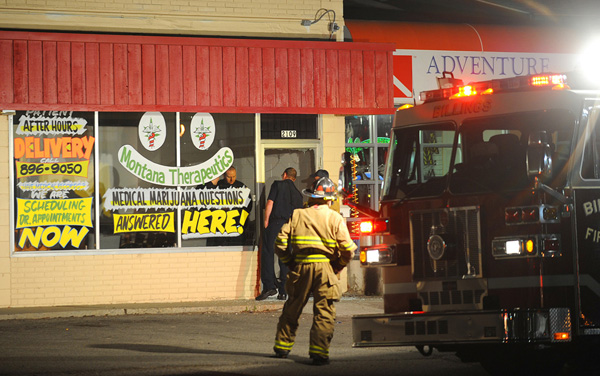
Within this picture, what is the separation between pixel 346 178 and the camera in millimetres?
9289

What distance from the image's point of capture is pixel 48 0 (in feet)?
49.1

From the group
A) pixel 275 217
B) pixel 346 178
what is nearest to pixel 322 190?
pixel 346 178

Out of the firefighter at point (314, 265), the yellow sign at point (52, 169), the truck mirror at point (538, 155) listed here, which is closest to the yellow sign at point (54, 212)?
the yellow sign at point (52, 169)

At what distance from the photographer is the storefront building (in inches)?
584

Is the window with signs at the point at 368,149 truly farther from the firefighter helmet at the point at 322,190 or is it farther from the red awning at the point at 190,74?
the firefighter helmet at the point at 322,190

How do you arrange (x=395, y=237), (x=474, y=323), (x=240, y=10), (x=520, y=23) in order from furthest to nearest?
(x=520, y=23) < (x=240, y=10) < (x=395, y=237) < (x=474, y=323)

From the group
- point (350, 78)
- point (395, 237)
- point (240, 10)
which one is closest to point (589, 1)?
point (350, 78)

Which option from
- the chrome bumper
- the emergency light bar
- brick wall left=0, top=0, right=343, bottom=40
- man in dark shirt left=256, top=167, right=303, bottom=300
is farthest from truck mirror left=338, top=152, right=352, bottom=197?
brick wall left=0, top=0, right=343, bottom=40

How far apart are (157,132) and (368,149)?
3771mm

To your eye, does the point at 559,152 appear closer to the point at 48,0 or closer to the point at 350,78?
the point at 350,78

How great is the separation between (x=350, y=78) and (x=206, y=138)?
2.53 metres

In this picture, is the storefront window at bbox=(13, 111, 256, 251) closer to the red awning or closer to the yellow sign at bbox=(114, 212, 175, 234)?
the yellow sign at bbox=(114, 212, 175, 234)

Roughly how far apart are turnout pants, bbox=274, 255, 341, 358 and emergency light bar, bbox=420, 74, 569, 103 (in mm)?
1932

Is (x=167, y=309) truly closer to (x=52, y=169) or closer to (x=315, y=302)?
(x=52, y=169)
